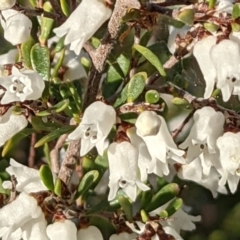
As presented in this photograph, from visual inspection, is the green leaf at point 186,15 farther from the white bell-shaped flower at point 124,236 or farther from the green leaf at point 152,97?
the white bell-shaped flower at point 124,236

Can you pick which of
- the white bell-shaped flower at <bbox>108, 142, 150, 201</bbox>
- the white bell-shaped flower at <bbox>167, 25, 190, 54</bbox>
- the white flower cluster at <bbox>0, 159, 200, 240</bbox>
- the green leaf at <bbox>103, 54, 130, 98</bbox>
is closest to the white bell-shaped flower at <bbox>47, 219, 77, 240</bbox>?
the white flower cluster at <bbox>0, 159, 200, 240</bbox>

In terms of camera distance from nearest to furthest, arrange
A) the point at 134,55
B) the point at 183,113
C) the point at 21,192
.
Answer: the point at 21,192
the point at 134,55
the point at 183,113

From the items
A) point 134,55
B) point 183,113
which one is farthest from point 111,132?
point 183,113

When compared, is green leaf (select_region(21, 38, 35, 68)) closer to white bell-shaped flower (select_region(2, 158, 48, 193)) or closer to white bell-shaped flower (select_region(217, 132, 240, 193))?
white bell-shaped flower (select_region(2, 158, 48, 193))

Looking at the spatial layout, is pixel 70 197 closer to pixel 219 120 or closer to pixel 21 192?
pixel 21 192

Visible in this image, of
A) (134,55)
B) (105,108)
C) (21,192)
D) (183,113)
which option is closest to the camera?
(105,108)

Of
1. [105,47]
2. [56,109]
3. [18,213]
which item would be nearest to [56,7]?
[105,47]

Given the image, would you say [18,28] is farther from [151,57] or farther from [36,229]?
[36,229]

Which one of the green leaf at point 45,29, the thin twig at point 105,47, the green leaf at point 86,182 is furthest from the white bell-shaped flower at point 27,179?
the green leaf at point 45,29
